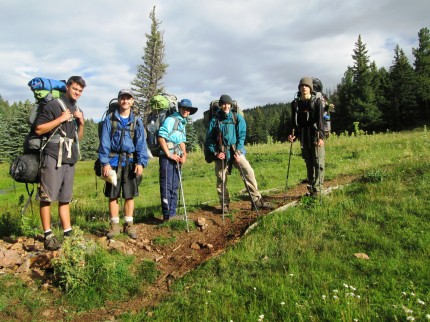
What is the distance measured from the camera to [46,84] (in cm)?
569

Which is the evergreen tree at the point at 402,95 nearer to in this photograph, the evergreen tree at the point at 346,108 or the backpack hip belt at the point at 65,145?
the evergreen tree at the point at 346,108

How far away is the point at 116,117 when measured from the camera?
6141 millimetres

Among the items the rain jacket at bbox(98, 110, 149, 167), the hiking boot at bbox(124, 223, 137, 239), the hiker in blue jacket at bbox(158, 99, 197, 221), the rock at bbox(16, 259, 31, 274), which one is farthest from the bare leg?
the hiker in blue jacket at bbox(158, 99, 197, 221)

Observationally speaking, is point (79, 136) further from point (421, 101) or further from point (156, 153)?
point (421, 101)

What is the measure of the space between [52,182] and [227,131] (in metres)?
3.77

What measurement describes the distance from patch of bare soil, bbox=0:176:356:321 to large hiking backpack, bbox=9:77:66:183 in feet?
4.55

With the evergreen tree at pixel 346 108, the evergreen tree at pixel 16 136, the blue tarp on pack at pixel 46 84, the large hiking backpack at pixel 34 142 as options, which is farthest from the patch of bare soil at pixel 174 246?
the evergreen tree at pixel 16 136

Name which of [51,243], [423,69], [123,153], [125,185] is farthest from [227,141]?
[423,69]

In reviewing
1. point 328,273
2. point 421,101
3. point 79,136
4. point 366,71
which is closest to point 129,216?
point 79,136

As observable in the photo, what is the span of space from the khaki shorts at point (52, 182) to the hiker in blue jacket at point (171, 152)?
206cm

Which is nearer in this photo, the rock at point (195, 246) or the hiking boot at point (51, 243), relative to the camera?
the hiking boot at point (51, 243)

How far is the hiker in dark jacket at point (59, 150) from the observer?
5.42 m

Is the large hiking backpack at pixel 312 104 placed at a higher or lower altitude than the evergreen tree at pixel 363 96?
lower

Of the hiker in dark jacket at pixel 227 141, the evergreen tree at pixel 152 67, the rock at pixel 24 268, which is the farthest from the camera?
the evergreen tree at pixel 152 67
